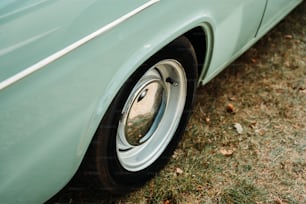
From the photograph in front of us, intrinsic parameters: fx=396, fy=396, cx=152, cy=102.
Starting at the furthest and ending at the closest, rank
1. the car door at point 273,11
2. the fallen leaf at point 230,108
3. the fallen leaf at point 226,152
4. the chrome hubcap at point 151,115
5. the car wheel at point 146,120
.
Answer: the fallen leaf at point 230,108, the car door at point 273,11, the fallen leaf at point 226,152, the chrome hubcap at point 151,115, the car wheel at point 146,120

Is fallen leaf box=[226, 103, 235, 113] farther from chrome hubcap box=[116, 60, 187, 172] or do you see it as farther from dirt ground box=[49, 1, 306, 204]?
chrome hubcap box=[116, 60, 187, 172]

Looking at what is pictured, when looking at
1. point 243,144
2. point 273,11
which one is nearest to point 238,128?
point 243,144

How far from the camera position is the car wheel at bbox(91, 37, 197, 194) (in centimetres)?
183

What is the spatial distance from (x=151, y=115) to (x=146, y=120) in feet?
0.16

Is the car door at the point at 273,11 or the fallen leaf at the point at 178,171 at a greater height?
the car door at the point at 273,11

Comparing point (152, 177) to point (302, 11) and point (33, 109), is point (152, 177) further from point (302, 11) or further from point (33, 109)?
point (302, 11)

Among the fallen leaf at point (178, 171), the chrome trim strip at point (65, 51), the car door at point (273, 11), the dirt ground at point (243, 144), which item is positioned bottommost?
the dirt ground at point (243, 144)

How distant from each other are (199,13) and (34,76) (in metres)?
0.96

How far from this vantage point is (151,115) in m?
2.29

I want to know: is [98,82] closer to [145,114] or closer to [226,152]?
[145,114]

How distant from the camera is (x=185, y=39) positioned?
2.04 m

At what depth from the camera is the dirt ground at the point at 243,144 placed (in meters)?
2.33

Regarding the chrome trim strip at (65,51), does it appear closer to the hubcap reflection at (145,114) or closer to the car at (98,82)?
the car at (98,82)

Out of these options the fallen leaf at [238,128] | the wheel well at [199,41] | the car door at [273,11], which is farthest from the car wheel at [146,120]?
the car door at [273,11]
